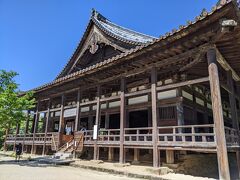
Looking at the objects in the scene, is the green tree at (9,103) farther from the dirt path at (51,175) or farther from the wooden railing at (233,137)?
the wooden railing at (233,137)

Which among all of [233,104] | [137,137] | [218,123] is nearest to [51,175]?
[137,137]

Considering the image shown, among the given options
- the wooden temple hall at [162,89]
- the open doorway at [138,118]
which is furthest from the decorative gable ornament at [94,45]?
the open doorway at [138,118]

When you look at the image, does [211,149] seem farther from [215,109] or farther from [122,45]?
[122,45]

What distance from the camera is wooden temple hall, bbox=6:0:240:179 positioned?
27.1 ft

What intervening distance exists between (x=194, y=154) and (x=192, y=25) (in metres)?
7.17

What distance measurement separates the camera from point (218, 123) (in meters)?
7.94

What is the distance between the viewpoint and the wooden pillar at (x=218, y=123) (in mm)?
7383

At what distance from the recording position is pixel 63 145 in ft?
52.0

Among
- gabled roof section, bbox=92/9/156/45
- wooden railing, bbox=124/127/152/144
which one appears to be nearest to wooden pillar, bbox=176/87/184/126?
wooden railing, bbox=124/127/152/144

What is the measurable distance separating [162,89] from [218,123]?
127 inches

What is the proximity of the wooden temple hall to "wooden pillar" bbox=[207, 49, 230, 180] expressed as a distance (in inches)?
1.3

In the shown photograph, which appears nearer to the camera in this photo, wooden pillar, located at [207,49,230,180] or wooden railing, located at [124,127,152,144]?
wooden pillar, located at [207,49,230,180]

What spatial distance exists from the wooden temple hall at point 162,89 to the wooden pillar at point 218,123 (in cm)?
3

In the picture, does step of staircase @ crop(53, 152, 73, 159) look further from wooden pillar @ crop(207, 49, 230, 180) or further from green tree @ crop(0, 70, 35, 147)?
wooden pillar @ crop(207, 49, 230, 180)
